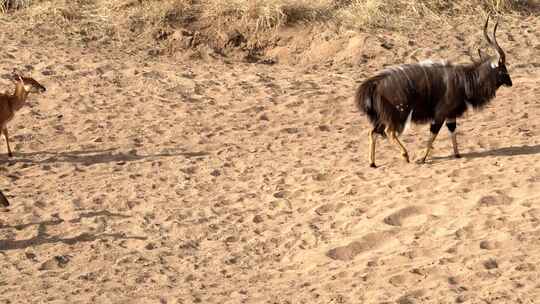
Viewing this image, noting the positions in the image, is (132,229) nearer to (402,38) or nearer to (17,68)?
(17,68)

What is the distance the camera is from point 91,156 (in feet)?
34.6

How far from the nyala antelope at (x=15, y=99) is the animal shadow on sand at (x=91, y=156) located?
0.23 meters

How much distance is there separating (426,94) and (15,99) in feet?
15.8

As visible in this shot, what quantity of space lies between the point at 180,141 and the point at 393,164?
260 centimetres

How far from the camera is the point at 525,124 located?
1081 cm

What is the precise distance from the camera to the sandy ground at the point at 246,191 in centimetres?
747

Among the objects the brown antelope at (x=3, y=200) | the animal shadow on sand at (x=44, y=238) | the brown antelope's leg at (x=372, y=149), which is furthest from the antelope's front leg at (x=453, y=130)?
the brown antelope at (x=3, y=200)

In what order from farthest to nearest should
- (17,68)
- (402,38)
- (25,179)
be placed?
(402,38)
(17,68)
(25,179)

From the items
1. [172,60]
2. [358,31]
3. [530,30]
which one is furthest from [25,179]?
[530,30]

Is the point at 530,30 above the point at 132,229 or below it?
above

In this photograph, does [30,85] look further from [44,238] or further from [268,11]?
[268,11]

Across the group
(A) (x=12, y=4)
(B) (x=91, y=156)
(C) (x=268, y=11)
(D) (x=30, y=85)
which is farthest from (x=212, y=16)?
(B) (x=91, y=156)

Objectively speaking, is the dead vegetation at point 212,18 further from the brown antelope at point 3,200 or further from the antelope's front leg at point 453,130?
the brown antelope at point 3,200

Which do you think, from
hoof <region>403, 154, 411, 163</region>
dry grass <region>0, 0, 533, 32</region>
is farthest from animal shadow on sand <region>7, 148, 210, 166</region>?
dry grass <region>0, 0, 533, 32</region>
